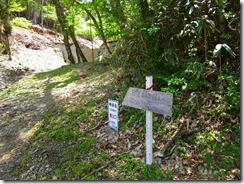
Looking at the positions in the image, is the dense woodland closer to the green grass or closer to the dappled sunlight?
the green grass

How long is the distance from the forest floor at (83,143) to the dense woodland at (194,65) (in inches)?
3.1

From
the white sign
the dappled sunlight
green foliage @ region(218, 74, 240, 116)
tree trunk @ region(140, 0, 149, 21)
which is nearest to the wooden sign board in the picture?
the white sign

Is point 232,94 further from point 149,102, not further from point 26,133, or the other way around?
point 26,133

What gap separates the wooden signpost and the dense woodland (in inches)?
15.7

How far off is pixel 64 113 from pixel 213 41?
274 cm

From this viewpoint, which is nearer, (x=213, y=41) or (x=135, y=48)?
(x=213, y=41)

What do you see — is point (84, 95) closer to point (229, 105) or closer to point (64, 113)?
point (64, 113)

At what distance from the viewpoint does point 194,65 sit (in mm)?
2957

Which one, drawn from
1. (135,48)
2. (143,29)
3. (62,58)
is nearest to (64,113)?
(135,48)

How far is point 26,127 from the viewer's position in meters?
4.15

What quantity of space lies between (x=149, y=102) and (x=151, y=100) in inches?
1.2

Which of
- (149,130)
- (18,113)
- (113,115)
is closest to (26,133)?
(18,113)

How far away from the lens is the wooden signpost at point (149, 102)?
87.9 inches

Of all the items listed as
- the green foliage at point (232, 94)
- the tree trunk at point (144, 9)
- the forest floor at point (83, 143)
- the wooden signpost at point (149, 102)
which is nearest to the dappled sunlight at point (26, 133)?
the forest floor at point (83, 143)
